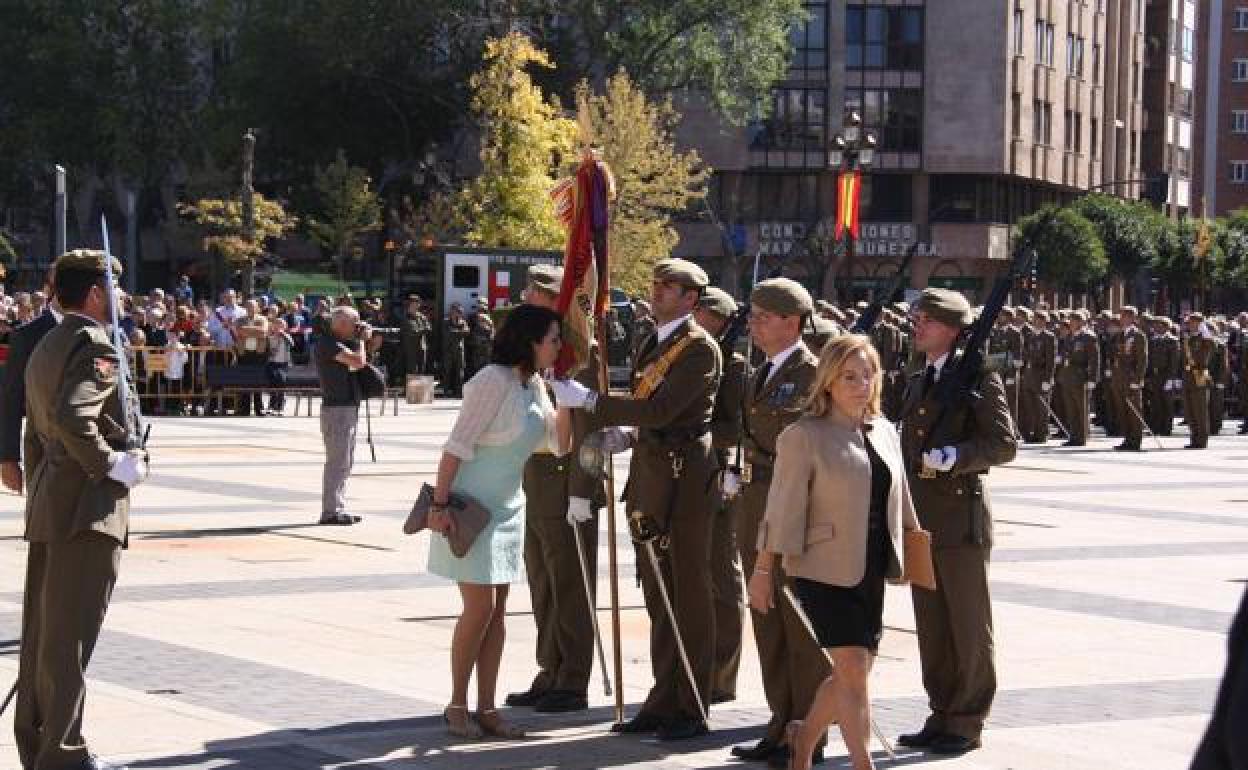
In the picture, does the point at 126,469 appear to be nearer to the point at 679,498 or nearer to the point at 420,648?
the point at 679,498

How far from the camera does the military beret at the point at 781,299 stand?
30.9 ft

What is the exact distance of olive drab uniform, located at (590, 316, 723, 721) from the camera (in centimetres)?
963

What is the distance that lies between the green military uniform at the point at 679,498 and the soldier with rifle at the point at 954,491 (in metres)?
0.87

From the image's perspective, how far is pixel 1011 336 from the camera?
33031mm

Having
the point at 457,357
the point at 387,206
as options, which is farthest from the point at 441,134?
the point at 457,357

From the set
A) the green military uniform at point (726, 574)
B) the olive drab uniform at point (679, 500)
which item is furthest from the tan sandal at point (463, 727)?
the green military uniform at point (726, 574)

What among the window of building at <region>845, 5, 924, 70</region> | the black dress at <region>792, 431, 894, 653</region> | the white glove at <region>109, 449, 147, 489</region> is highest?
the window of building at <region>845, 5, 924, 70</region>

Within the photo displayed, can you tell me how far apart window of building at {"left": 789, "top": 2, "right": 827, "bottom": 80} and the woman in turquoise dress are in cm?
7176

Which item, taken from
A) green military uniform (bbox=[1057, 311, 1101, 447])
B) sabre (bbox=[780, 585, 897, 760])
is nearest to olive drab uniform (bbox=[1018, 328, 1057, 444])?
green military uniform (bbox=[1057, 311, 1101, 447])

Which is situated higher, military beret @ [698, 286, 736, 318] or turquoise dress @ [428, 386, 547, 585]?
military beret @ [698, 286, 736, 318]

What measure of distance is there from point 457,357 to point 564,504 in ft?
107

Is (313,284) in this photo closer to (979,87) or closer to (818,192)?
(818,192)

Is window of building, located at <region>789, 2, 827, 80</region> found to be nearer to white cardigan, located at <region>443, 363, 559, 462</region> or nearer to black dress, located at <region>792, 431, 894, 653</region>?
white cardigan, located at <region>443, 363, 559, 462</region>

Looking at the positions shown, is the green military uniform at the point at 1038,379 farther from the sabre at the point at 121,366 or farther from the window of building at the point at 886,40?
the window of building at the point at 886,40
